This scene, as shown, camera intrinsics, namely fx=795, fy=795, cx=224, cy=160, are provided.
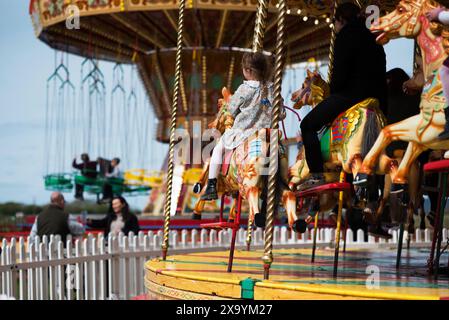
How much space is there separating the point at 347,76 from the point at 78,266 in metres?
5.70

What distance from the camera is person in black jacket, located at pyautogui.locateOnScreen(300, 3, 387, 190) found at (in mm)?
5898

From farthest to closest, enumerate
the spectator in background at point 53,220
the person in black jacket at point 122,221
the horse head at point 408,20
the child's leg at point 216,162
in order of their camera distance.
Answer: the person in black jacket at point 122,221 < the spectator in background at point 53,220 < the child's leg at point 216,162 < the horse head at point 408,20

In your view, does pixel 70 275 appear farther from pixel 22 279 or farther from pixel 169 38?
Result: pixel 169 38

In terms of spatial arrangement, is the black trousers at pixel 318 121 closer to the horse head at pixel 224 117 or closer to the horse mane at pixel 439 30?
the horse head at pixel 224 117

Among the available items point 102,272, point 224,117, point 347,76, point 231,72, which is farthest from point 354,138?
point 231,72

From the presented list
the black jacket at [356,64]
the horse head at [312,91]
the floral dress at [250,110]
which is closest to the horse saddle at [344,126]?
the black jacket at [356,64]

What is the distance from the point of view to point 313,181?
6773 mm

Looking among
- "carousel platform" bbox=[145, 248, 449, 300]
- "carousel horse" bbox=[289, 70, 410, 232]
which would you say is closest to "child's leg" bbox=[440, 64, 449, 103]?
"carousel horse" bbox=[289, 70, 410, 232]

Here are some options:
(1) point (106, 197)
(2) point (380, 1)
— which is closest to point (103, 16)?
(1) point (106, 197)

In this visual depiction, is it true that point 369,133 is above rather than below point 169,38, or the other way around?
below

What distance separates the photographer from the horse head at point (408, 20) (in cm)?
497

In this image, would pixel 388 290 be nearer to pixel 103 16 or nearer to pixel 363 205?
pixel 363 205

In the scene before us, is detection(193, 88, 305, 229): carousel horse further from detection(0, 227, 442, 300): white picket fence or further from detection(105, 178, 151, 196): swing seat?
detection(105, 178, 151, 196): swing seat

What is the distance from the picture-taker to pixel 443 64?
186 inches
